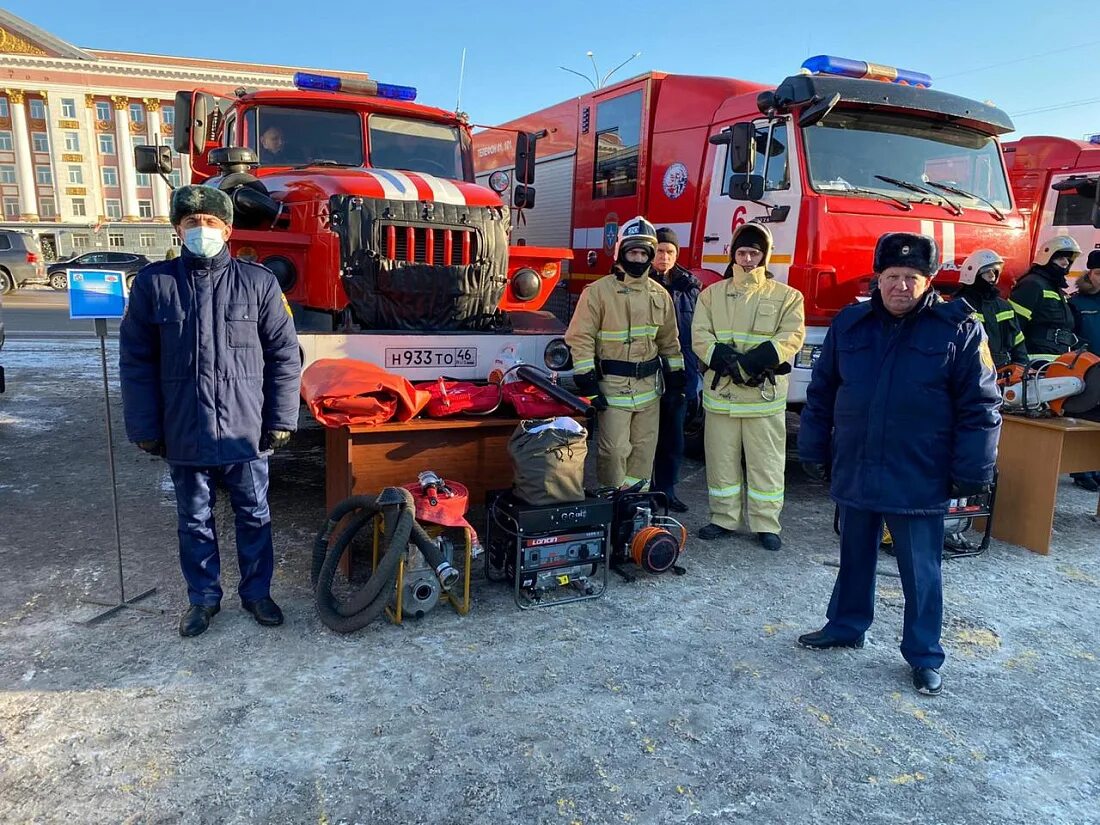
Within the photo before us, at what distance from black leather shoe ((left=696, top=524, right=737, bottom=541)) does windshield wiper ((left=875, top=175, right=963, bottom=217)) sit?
2.96 metres

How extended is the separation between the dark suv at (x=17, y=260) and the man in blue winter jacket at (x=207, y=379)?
27229 mm

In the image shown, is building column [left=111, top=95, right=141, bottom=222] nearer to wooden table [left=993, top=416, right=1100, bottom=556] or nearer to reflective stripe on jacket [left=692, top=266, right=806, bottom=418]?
reflective stripe on jacket [left=692, top=266, right=806, bottom=418]

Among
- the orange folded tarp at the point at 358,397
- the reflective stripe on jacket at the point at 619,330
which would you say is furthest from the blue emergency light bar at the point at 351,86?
the orange folded tarp at the point at 358,397

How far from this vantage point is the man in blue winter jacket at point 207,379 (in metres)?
3.17

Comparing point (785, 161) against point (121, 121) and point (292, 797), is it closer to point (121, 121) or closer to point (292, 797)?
point (292, 797)

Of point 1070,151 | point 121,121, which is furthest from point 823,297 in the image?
point 121,121

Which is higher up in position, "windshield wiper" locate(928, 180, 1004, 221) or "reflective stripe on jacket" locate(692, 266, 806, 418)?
"windshield wiper" locate(928, 180, 1004, 221)

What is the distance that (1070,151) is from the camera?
10070 millimetres

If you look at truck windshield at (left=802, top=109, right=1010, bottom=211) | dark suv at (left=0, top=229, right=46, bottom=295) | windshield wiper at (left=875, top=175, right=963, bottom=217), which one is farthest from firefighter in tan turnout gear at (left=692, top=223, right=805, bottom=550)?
dark suv at (left=0, top=229, right=46, bottom=295)

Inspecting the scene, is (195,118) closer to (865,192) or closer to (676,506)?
(676,506)

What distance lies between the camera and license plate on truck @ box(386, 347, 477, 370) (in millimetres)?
4660

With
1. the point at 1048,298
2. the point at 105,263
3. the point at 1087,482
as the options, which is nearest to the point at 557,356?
the point at 1048,298

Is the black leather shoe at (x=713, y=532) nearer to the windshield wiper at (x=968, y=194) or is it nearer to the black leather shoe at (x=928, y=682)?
the black leather shoe at (x=928, y=682)

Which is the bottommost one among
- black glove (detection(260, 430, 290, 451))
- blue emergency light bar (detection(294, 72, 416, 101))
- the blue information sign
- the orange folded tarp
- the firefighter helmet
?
black glove (detection(260, 430, 290, 451))
